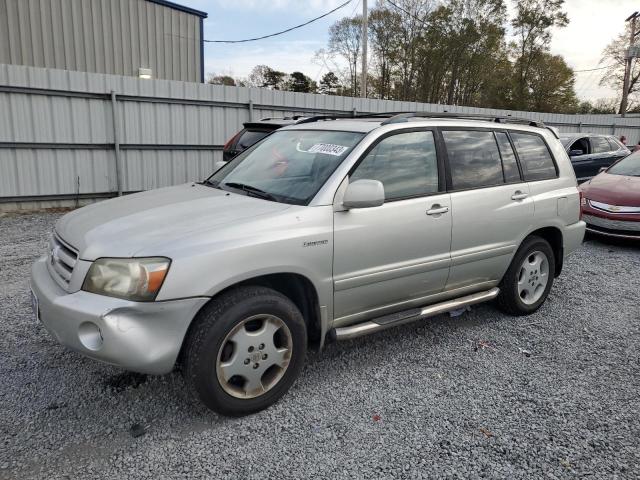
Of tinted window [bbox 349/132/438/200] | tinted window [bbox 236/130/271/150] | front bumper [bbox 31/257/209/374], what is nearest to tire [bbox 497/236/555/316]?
tinted window [bbox 349/132/438/200]

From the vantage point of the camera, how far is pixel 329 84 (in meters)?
32.7

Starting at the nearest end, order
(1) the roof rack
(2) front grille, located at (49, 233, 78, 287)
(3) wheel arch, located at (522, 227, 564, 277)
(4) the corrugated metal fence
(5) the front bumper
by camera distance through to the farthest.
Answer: (5) the front bumper < (2) front grille, located at (49, 233, 78, 287) < (1) the roof rack < (3) wheel arch, located at (522, 227, 564, 277) < (4) the corrugated metal fence

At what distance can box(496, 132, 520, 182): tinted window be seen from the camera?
417cm

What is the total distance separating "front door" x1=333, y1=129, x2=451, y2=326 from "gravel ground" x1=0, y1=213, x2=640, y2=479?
0.51 metres

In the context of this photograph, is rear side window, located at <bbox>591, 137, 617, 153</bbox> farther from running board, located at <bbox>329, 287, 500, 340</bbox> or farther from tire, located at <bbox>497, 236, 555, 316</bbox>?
running board, located at <bbox>329, 287, 500, 340</bbox>

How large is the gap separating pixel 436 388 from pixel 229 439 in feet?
4.51

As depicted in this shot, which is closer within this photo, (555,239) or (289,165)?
(289,165)

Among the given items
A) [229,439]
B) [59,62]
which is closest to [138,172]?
[59,62]

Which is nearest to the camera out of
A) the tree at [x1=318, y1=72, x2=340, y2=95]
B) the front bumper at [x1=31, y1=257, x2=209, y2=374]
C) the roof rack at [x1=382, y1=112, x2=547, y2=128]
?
the front bumper at [x1=31, y1=257, x2=209, y2=374]

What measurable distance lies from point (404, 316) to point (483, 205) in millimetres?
1127

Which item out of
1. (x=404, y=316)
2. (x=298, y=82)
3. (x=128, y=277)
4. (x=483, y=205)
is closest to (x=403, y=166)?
(x=483, y=205)

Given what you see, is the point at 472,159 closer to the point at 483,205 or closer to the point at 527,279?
the point at 483,205

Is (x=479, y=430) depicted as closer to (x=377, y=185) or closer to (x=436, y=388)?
(x=436, y=388)

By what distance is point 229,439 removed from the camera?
8.66 ft
